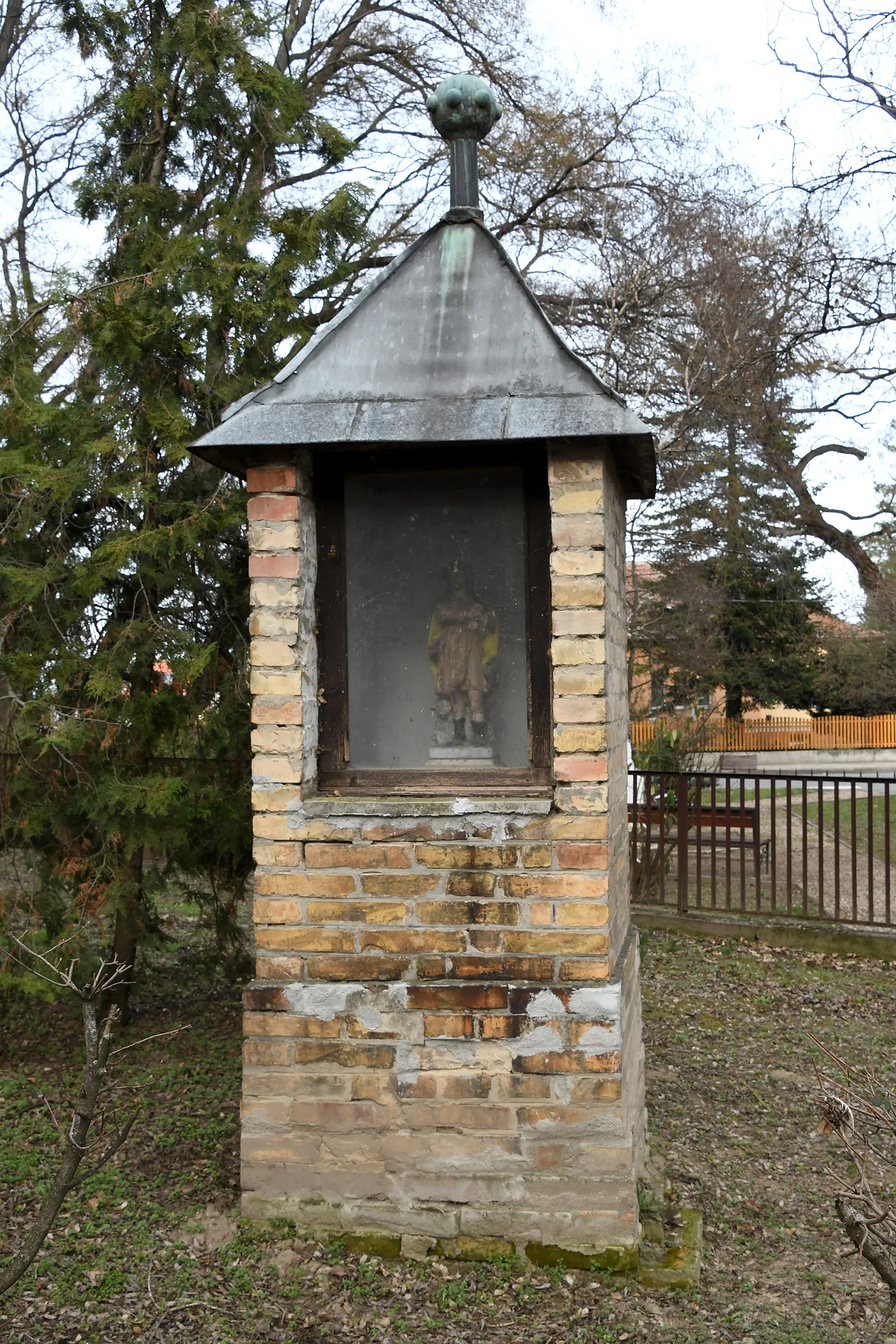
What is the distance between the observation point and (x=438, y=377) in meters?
3.71

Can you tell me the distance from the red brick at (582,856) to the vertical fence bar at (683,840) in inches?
228

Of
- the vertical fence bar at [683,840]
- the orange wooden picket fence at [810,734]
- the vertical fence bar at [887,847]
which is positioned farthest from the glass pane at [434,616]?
the orange wooden picket fence at [810,734]

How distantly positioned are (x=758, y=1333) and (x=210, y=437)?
313cm

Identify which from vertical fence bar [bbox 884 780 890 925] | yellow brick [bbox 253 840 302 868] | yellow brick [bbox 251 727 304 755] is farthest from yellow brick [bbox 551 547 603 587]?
vertical fence bar [bbox 884 780 890 925]

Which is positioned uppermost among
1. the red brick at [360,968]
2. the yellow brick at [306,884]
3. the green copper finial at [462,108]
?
the green copper finial at [462,108]

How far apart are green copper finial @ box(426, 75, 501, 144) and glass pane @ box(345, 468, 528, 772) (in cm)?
122

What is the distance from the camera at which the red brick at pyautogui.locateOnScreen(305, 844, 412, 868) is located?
142 inches

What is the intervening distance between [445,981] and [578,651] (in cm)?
114

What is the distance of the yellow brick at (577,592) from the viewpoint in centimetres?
356

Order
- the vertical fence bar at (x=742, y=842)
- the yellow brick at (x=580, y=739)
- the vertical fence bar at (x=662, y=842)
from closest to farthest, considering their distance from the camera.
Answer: the yellow brick at (x=580, y=739), the vertical fence bar at (x=742, y=842), the vertical fence bar at (x=662, y=842)

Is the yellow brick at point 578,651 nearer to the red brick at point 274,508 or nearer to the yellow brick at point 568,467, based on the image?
the yellow brick at point 568,467

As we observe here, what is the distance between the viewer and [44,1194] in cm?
398

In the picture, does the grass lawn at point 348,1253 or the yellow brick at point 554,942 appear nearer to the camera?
the grass lawn at point 348,1253

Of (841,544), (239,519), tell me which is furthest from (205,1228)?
(841,544)
